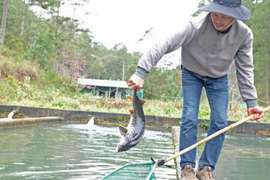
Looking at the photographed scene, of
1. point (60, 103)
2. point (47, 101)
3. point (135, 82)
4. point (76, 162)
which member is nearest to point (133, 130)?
point (135, 82)

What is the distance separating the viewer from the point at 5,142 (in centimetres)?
538

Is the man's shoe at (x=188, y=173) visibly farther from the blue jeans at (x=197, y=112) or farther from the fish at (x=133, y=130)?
the fish at (x=133, y=130)

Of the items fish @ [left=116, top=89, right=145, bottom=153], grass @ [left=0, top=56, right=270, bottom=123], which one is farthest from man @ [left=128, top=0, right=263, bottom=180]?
grass @ [left=0, top=56, right=270, bottom=123]

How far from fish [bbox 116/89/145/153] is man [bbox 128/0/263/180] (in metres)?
0.40

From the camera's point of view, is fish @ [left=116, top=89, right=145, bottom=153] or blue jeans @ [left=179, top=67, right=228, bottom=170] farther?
blue jeans @ [left=179, top=67, right=228, bottom=170]

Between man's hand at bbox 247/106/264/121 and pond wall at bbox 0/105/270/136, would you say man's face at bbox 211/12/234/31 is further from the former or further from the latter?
pond wall at bbox 0/105/270/136

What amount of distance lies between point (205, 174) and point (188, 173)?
0.16 metres

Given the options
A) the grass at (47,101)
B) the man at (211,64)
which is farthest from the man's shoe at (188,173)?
the grass at (47,101)

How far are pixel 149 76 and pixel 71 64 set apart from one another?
7.60m

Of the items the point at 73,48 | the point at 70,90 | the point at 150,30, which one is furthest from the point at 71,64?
the point at 70,90

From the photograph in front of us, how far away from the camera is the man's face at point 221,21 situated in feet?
8.80

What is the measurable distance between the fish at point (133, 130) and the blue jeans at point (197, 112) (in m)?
0.48

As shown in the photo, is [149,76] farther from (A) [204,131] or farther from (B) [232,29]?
(B) [232,29]

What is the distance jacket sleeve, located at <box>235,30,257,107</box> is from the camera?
9.84ft
